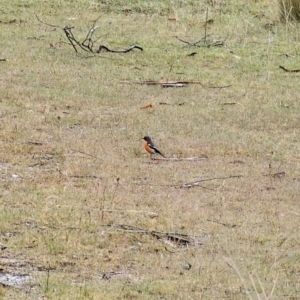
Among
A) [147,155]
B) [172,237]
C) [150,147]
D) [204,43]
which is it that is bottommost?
[204,43]

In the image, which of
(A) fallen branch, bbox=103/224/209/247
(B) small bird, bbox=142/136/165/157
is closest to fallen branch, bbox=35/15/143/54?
(B) small bird, bbox=142/136/165/157

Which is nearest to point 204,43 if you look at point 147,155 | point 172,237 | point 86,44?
point 86,44

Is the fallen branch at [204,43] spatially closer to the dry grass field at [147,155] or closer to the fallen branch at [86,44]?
the dry grass field at [147,155]

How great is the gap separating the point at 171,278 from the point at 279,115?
13.5 ft

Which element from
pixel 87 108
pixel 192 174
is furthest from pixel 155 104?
pixel 192 174

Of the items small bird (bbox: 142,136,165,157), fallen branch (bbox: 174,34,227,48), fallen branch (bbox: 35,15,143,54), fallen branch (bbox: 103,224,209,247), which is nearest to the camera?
fallen branch (bbox: 103,224,209,247)

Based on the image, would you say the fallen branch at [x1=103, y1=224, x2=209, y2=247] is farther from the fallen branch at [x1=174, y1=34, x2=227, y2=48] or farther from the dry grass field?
the fallen branch at [x1=174, y1=34, x2=227, y2=48]

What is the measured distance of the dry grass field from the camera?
4644 millimetres

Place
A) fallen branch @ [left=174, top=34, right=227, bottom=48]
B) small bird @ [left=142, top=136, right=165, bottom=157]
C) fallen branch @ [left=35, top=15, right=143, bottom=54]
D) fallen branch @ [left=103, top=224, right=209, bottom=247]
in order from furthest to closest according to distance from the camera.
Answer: fallen branch @ [left=174, top=34, right=227, bottom=48] → fallen branch @ [left=35, top=15, right=143, bottom=54] → small bird @ [left=142, top=136, right=165, bottom=157] → fallen branch @ [left=103, top=224, right=209, bottom=247]

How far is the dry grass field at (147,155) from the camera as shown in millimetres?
4644

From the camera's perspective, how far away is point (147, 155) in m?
6.99

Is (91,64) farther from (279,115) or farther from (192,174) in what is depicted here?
(192,174)

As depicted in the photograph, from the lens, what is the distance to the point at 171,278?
14.9ft

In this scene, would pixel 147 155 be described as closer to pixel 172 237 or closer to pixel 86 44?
pixel 172 237
